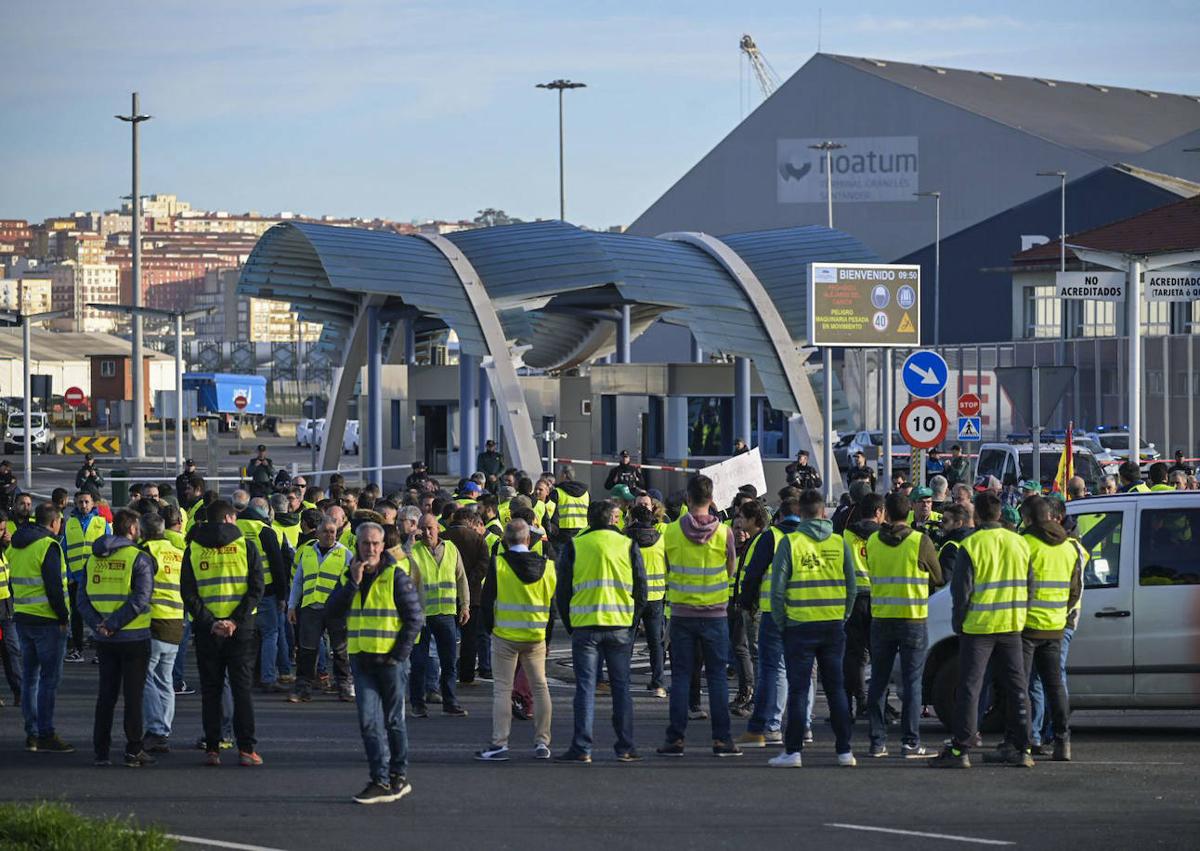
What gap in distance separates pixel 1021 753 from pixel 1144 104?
300 feet

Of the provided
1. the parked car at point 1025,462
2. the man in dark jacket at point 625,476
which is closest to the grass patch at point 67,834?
the man in dark jacket at point 625,476

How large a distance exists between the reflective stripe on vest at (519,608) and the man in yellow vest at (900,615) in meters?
2.14

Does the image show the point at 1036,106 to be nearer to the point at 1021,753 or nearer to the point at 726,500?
the point at 726,500

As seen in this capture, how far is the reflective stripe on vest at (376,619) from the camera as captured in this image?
10.6 metres

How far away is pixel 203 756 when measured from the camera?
12133mm

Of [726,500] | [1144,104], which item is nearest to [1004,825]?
[726,500]

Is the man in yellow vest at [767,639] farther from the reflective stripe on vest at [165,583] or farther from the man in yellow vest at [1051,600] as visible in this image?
the reflective stripe on vest at [165,583]

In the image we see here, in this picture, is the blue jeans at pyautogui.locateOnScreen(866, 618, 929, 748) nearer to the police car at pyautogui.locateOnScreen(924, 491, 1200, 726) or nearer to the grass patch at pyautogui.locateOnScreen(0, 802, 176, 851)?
the police car at pyautogui.locateOnScreen(924, 491, 1200, 726)

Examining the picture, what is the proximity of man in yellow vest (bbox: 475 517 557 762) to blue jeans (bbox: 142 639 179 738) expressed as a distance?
2078 millimetres

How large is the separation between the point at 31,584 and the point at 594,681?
388cm

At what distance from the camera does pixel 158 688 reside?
12195 mm

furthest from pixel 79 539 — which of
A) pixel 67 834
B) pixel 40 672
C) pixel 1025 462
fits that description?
pixel 1025 462

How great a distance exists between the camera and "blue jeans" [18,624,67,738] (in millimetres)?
12367

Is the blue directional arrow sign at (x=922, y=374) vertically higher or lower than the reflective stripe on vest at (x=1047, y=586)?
higher
